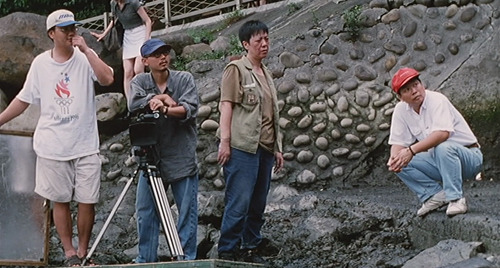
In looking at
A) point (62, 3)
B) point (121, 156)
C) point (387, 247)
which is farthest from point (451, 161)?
point (62, 3)

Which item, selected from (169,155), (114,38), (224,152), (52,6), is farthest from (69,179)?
(52,6)

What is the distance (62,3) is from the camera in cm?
2041

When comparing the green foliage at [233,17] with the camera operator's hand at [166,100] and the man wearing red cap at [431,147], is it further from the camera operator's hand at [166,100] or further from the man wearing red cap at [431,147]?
the camera operator's hand at [166,100]

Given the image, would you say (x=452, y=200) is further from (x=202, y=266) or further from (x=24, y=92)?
(x=24, y=92)

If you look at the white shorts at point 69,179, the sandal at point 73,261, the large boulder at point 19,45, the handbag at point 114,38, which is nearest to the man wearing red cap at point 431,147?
the white shorts at point 69,179

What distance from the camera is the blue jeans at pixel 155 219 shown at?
648 cm

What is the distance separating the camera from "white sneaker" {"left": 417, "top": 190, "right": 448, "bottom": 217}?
6.76 meters

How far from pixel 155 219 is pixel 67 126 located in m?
0.88

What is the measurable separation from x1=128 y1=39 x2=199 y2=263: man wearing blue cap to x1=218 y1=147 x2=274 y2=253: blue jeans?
1.36 feet

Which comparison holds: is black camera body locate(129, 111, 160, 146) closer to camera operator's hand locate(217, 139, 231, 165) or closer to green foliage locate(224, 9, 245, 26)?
camera operator's hand locate(217, 139, 231, 165)

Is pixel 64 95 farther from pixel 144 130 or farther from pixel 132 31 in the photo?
pixel 132 31

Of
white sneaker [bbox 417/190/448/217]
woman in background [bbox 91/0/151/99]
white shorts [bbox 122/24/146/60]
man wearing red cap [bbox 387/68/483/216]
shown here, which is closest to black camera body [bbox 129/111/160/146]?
man wearing red cap [bbox 387/68/483/216]

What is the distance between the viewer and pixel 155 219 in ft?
21.4

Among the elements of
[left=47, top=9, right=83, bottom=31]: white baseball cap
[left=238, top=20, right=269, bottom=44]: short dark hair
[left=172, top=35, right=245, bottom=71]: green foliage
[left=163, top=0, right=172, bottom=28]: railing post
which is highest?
[left=163, top=0, right=172, bottom=28]: railing post
